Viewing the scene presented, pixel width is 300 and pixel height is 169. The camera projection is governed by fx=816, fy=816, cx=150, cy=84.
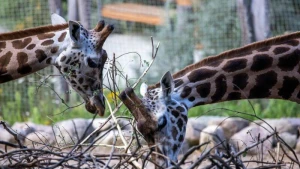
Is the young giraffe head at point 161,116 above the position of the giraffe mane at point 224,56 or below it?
below

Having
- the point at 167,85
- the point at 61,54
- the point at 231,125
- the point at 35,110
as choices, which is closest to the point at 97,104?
the point at 61,54

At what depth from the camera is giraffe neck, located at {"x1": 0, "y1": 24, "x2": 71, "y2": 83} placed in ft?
18.7

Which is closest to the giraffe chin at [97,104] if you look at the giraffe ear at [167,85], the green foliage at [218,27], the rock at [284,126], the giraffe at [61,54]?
the giraffe at [61,54]

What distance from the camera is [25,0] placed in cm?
1011

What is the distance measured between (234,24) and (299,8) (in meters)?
0.85

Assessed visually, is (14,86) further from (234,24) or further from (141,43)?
(234,24)

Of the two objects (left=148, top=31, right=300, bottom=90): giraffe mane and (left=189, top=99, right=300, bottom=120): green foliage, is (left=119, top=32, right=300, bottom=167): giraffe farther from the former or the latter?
(left=189, top=99, right=300, bottom=120): green foliage

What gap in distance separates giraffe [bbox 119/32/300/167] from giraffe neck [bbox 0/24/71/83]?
1.11 m

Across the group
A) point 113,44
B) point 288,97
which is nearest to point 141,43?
point 113,44

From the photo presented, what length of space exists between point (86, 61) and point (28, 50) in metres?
0.41

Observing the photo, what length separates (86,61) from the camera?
5766 mm

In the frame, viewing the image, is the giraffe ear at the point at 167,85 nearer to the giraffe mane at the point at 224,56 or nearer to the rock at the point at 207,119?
the giraffe mane at the point at 224,56

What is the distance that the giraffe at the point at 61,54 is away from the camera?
224 inches

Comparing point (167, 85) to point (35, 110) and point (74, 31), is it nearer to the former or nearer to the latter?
point (74, 31)
